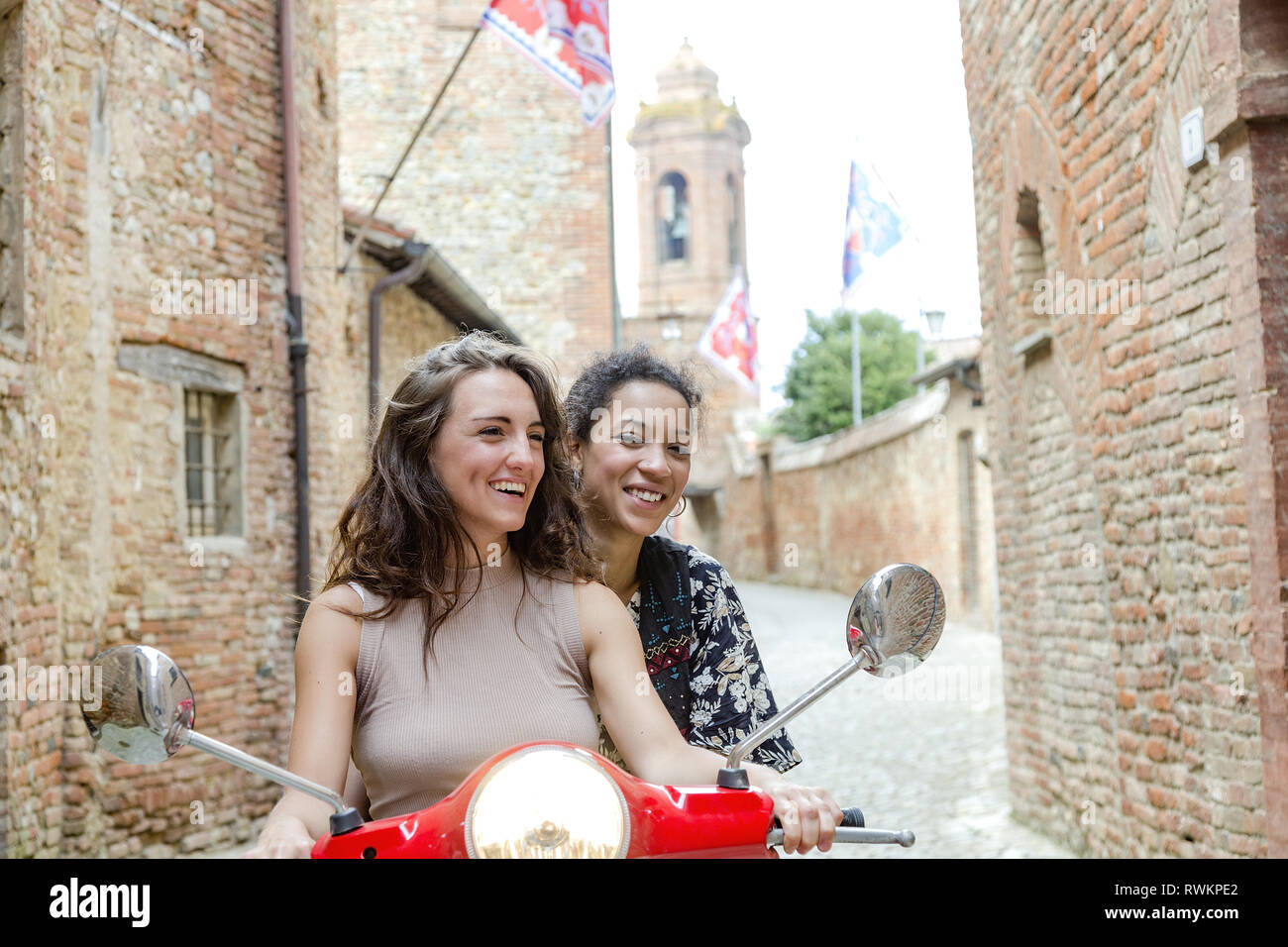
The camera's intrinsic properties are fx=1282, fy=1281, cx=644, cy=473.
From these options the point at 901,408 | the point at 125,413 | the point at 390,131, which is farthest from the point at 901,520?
the point at 125,413

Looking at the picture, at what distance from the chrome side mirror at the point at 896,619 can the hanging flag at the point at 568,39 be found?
10574mm

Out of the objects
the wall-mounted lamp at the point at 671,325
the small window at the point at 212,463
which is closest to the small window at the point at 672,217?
the wall-mounted lamp at the point at 671,325

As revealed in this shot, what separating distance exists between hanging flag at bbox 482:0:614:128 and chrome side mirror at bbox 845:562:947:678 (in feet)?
34.7

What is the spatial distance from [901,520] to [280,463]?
594 inches

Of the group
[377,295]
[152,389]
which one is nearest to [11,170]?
[152,389]

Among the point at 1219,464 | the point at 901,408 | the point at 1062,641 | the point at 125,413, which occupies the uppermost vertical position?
the point at 901,408

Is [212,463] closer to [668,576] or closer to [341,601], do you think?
[668,576]

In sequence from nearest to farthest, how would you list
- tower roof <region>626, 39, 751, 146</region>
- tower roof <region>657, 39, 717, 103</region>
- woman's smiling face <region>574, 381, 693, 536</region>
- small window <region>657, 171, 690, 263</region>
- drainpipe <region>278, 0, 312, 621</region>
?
1. woman's smiling face <region>574, 381, 693, 536</region>
2. drainpipe <region>278, 0, 312, 621</region>
3. small window <region>657, 171, 690, 263</region>
4. tower roof <region>626, 39, 751, 146</region>
5. tower roof <region>657, 39, 717, 103</region>

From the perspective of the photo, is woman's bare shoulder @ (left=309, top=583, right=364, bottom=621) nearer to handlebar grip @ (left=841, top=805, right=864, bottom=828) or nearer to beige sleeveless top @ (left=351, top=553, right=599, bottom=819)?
beige sleeveless top @ (left=351, top=553, right=599, bottom=819)

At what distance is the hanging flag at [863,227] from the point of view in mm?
20969

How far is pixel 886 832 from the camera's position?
64.8 inches

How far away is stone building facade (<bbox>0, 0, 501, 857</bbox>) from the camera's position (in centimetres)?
599

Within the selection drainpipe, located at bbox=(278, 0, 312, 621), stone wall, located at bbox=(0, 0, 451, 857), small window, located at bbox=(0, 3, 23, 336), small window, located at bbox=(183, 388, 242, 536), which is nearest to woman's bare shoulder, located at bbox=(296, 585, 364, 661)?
stone wall, located at bbox=(0, 0, 451, 857)
